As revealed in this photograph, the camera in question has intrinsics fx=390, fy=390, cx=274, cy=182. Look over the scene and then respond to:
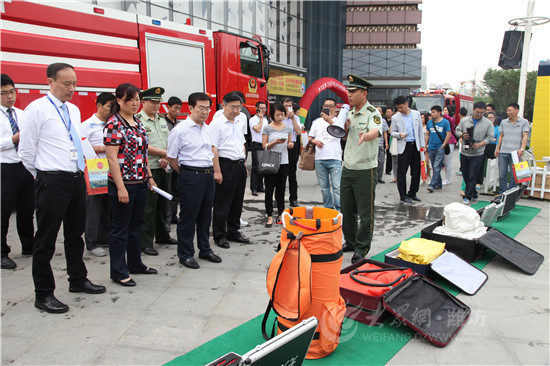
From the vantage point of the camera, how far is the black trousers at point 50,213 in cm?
310

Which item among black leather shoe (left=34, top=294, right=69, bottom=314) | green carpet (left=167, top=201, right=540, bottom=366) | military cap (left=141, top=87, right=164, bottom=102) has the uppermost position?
military cap (left=141, top=87, right=164, bottom=102)

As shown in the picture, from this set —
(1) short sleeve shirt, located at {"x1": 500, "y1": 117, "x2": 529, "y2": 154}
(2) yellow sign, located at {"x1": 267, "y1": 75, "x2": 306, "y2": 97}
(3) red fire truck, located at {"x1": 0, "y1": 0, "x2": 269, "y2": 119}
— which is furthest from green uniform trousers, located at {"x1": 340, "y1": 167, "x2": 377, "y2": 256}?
(2) yellow sign, located at {"x1": 267, "y1": 75, "x2": 306, "y2": 97}

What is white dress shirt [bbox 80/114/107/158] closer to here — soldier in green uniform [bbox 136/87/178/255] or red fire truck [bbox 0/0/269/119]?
soldier in green uniform [bbox 136/87/178/255]

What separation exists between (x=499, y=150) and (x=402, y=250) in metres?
5.01

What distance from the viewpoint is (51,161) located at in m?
3.11

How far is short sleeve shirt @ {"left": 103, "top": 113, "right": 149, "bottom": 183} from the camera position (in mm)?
3477

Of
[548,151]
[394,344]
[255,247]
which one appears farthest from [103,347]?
[548,151]

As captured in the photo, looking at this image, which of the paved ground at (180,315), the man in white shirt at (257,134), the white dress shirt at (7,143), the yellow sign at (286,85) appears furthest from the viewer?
the yellow sign at (286,85)

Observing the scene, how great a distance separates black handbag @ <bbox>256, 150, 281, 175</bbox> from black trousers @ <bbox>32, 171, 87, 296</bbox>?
2680 mm

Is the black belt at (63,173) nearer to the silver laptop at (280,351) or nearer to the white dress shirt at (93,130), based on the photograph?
the white dress shirt at (93,130)

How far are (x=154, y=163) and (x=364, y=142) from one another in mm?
2542

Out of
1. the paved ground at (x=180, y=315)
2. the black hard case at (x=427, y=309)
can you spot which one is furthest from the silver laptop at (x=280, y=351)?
the black hard case at (x=427, y=309)

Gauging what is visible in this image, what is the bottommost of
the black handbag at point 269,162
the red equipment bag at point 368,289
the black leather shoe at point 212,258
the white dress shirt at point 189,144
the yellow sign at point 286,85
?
the black leather shoe at point 212,258

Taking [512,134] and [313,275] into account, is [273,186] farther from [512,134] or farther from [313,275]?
[512,134]
